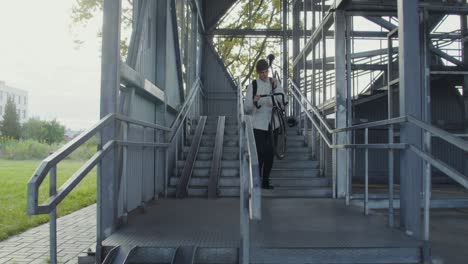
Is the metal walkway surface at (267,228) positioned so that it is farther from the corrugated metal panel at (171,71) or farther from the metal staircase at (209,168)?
the corrugated metal panel at (171,71)

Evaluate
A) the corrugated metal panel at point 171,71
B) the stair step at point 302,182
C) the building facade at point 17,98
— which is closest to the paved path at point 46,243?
the corrugated metal panel at point 171,71

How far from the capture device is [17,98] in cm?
4809

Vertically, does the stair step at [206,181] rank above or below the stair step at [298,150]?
below

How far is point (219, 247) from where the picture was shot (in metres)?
3.18

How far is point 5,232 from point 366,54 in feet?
29.5

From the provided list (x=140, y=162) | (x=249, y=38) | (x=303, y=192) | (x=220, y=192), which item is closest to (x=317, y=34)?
(x=303, y=192)

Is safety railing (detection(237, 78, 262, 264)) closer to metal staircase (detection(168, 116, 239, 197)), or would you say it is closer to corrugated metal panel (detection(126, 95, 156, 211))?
corrugated metal panel (detection(126, 95, 156, 211))

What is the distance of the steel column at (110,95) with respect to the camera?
364 cm

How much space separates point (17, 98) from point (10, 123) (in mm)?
8022

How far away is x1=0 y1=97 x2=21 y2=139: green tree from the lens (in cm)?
4050

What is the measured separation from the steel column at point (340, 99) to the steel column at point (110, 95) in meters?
3.41

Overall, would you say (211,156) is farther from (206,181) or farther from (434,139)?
(434,139)

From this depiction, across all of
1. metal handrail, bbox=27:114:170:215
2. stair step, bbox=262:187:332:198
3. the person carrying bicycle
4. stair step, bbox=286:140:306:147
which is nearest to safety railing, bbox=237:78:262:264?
metal handrail, bbox=27:114:170:215

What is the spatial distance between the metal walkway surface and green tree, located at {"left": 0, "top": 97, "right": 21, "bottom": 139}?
40823mm
